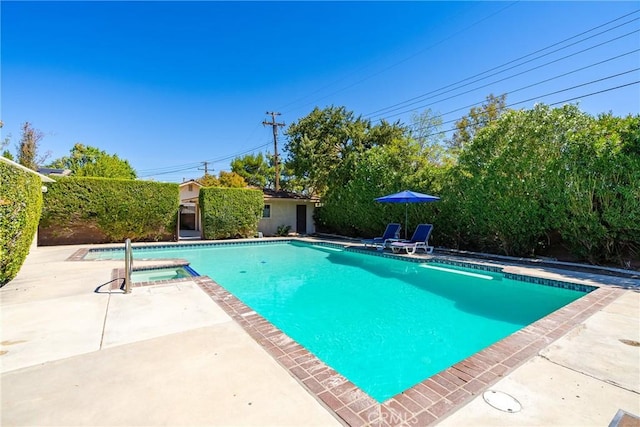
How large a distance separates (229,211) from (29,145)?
21.9 metres

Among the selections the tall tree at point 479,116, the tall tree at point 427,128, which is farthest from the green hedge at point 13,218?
the tall tree at point 479,116

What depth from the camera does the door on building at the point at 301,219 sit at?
2271 centimetres

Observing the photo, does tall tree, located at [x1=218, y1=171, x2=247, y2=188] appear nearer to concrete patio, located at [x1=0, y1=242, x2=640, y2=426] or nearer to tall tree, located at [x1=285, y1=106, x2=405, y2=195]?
tall tree, located at [x1=285, y1=106, x2=405, y2=195]

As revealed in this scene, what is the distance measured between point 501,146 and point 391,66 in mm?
10095

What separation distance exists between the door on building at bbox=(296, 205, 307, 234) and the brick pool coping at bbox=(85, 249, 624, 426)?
59.5 ft

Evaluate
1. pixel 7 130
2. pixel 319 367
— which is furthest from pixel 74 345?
pixel 7 130

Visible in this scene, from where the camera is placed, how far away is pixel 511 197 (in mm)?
10469

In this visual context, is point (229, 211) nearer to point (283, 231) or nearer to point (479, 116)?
point (283, 231)

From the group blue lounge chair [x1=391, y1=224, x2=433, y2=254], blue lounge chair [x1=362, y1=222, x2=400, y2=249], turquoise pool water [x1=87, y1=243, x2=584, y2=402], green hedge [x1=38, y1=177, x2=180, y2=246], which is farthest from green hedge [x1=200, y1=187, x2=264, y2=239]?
blue lounge chair [x1=391, y1=224, x2=433, y2=254]

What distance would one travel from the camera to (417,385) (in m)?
2.77

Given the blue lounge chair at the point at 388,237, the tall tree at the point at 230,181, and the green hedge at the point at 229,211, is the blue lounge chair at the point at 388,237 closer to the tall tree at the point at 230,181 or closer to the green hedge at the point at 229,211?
the green hedge at the point at 229,211

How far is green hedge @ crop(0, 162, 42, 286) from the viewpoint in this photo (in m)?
5.21

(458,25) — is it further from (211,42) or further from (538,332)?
(538,332)

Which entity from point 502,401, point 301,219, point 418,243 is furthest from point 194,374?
point 301,219
